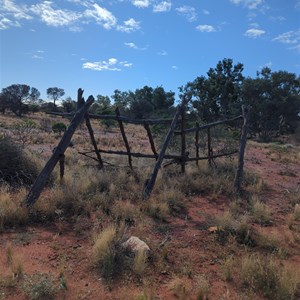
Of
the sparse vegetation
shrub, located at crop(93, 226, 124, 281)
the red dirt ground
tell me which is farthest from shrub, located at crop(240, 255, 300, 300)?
shrub, located at crop(93, 226, 124, 281)

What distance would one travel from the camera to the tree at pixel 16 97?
50.2m

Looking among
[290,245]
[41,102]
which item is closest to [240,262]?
[290,245]

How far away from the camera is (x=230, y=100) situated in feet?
144

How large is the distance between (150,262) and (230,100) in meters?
41.2

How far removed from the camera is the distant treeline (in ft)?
120

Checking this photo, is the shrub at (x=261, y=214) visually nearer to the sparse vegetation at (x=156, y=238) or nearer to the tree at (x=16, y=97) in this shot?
the sparse vegetation at (x=156, y=238)

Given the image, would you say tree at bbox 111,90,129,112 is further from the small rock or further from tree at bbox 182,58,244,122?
the small rock

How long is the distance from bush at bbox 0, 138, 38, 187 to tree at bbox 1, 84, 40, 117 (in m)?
43.3

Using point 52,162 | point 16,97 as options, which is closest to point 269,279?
point 52,162

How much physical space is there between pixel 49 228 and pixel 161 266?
2360 millimetres

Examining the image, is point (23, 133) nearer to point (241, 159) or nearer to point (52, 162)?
point (52, 162)

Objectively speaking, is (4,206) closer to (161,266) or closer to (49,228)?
(49,228)

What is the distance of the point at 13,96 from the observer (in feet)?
167

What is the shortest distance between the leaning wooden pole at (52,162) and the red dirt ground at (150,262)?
0.72m
